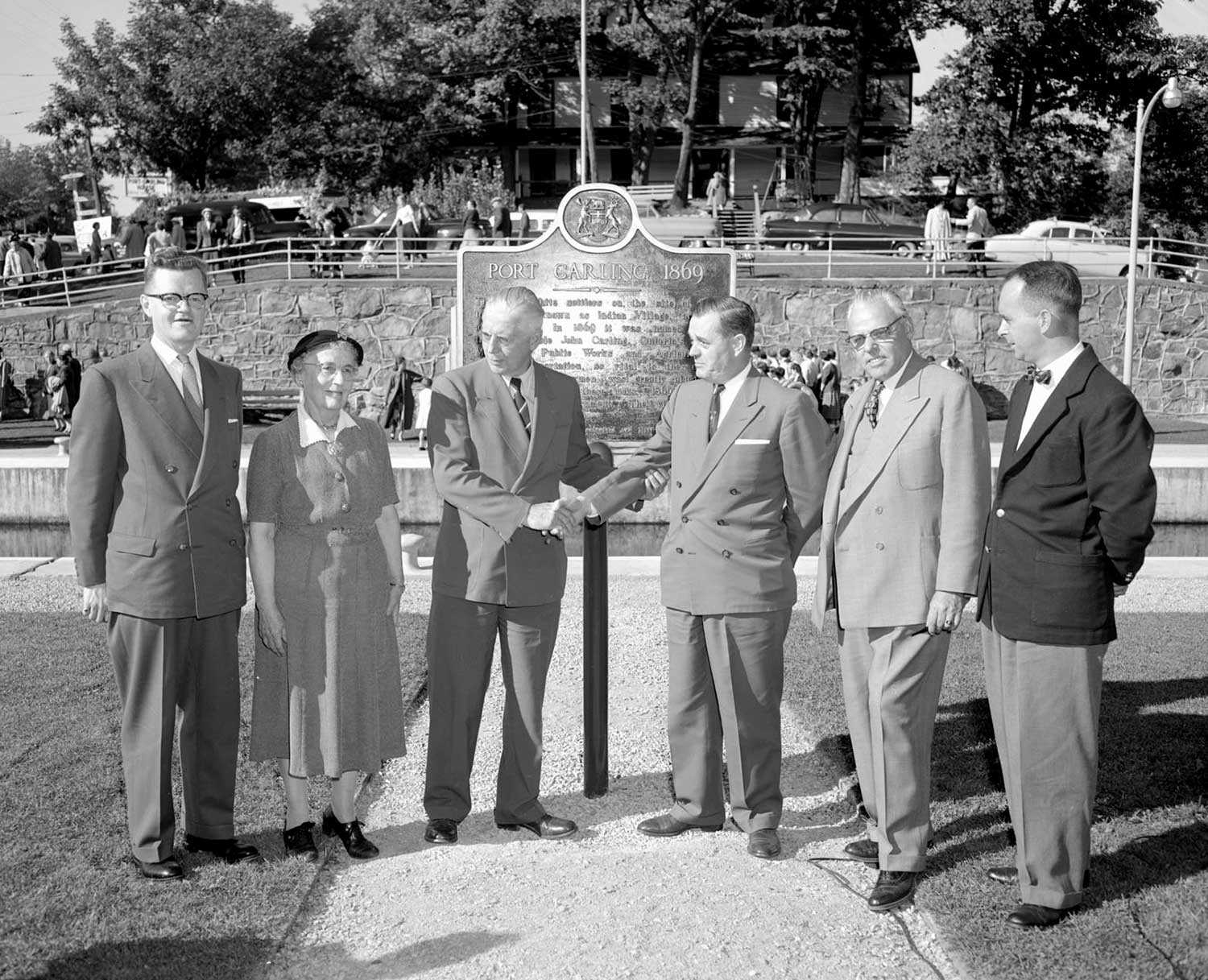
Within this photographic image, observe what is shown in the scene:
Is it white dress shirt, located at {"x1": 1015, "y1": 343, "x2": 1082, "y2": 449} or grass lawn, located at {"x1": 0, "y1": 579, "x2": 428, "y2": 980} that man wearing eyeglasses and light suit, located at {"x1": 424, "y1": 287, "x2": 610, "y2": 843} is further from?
white dress shirt, located at {"x1": 1015, "y1": 343, "x2": 1082, "y2": 449}

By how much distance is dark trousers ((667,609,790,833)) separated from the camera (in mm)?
4875

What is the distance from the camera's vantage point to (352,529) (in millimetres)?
4789

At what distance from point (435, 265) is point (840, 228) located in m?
10.3

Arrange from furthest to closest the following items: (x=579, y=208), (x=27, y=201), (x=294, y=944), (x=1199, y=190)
Answer: (x=27, y=201) → (x=1199, y=190) → (x=579, y=208) → (x=294, y=944)

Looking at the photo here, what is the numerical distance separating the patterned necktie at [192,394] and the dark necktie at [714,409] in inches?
73.1

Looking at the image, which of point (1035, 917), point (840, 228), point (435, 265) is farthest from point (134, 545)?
point (840, 228)

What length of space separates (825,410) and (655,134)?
1093 inches

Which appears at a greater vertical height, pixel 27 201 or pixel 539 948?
pixel 27 201

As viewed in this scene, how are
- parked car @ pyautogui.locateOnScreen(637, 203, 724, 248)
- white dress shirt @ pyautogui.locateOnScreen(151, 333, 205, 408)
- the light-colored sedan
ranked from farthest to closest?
parked car @ pyautogui.locateOnScreen(637, 203, 724, 248) < the light-colored sedan < white dress shirt @ pyautogui.locateOnScreen(151, 333, 205, 408)

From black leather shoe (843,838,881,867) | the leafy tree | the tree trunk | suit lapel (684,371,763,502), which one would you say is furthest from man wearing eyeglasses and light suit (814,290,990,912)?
the leafy tree

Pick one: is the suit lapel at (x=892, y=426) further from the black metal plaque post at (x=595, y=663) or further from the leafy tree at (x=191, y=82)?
the leafy tree at (x=191, y=82)

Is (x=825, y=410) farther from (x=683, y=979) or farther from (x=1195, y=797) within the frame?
(x=683, y=979)

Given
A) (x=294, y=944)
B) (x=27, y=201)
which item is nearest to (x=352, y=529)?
(x=294, y=944)

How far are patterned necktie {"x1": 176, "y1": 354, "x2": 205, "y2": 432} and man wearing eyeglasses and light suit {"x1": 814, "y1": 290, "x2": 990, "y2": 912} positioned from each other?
231 centimetres
